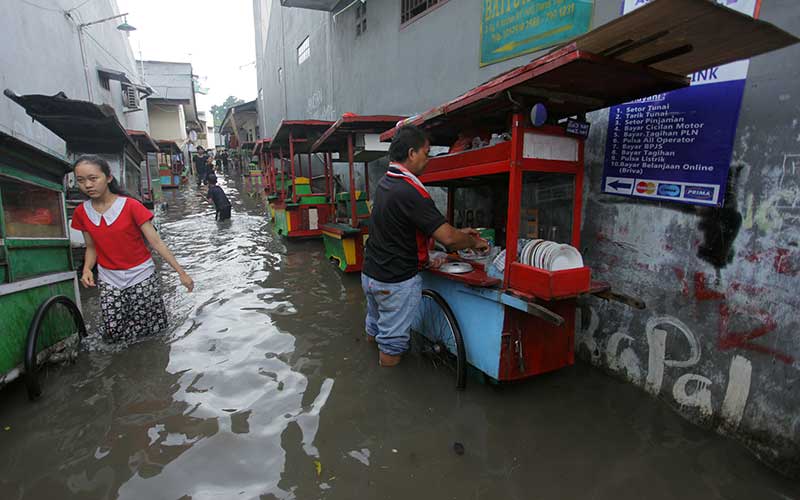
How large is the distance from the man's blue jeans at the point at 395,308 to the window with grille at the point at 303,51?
14.0m

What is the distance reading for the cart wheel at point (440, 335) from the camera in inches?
127

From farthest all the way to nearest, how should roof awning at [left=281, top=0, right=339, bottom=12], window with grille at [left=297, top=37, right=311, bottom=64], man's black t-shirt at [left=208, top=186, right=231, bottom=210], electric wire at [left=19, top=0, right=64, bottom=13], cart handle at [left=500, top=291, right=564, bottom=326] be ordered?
window with grille at [left=297, top=37, right=311, bottom=64] < man's black t-shirt at [left=208, top=186, right=231, bottom=210] < roof awning at [left=281, top=0, right=339, bottom=12] < electric wire at [left=19, top=0, right=64, bottom=13] < cart handle at [left=500, top=291, right=564, bottom=326]

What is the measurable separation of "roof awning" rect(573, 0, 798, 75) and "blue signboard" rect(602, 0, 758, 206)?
16.3 inches

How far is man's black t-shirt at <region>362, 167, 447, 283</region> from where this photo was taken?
2.97m

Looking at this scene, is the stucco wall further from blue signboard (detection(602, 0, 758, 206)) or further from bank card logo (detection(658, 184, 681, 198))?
bank card logo (detection(658, 184, 681, 198))

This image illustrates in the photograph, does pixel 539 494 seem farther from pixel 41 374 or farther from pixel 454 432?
pixel 41 374

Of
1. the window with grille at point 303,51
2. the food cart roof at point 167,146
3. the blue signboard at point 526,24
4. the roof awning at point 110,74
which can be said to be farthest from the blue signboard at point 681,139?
the food cart roof at point 167,146

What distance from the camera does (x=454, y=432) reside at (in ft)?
9.12

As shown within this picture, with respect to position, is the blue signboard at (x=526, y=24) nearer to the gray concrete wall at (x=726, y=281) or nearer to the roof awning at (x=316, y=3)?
the gray concrete wall at (x=726, y=281)

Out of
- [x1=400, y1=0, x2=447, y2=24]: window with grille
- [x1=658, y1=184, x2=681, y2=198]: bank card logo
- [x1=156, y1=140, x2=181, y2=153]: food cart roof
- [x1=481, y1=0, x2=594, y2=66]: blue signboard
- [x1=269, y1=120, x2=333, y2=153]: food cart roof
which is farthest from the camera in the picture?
[x1=156, y1=140, x2=181, y2=153]: food cart roof

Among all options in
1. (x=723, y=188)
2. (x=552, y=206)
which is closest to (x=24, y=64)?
(x=552, y=206)

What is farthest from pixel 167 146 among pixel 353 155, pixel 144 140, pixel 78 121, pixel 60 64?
pixel 353 155

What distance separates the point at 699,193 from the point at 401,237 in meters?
2.19

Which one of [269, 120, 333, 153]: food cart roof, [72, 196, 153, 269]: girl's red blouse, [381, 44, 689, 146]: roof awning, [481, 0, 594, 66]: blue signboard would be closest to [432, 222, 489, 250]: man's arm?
[381, 44, 689, 146]: roof awning
